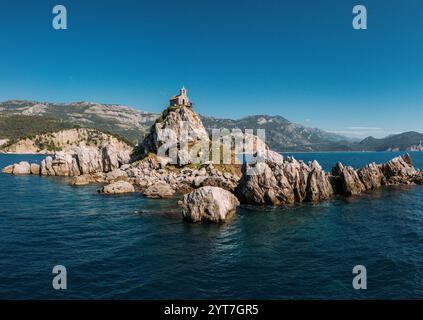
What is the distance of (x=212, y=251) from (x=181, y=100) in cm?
12047

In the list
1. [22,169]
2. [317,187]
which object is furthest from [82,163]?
[317,187]

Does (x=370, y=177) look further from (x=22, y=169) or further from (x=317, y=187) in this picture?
(x=22, y=169)

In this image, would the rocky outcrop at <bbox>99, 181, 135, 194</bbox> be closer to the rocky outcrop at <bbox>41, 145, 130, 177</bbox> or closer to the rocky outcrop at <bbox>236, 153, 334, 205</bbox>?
the rocky outcrop at <bbox>236, 153, 334, 205</bbox>

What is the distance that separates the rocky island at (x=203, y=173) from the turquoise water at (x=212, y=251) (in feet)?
20.1

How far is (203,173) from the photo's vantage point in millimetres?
107500

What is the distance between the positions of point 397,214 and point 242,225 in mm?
31249

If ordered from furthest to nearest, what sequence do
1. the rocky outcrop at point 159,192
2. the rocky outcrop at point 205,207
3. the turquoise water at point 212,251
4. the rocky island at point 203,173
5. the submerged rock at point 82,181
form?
the submerged rock at point 82,181 < the rocky outcrop at point 159,192 < the rocky island at point 203,173 < the rocky outcrop at point 205,207 < the turquoise water at point 212,251

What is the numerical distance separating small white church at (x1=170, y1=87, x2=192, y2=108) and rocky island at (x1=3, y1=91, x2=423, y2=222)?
526 mm

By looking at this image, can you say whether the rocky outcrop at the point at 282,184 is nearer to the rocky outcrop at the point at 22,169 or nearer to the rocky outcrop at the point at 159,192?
the rocky outcrop at the point at 159,192

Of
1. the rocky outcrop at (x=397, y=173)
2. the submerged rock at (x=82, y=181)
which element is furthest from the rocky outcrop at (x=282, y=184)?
the submerged rock at (x=82, y=181)

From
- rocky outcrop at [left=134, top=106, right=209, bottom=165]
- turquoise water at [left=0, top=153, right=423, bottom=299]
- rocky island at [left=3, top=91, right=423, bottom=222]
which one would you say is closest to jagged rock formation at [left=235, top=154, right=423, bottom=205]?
rocky island at [left=3, top=91, right=423, bottom=222]

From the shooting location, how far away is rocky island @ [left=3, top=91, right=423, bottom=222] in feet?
239

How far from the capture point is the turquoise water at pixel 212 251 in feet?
105

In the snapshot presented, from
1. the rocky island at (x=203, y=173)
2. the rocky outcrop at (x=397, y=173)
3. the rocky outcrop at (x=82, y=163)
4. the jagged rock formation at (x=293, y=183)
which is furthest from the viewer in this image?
the rocky outcrop at (x=82, y=163)
